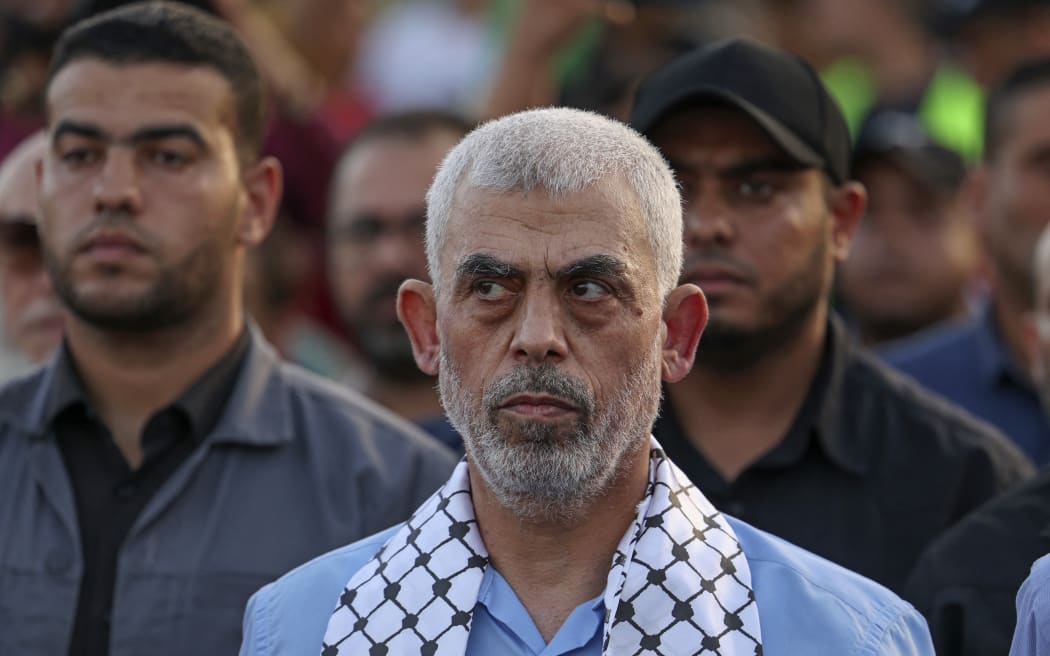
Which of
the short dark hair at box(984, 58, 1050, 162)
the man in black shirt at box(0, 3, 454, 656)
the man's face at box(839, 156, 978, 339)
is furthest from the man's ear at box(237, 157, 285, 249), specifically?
the man's face at box(839, 156, 978, 339)

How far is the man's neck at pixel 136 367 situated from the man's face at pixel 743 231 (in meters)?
1.22

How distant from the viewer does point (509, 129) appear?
3.45 meters

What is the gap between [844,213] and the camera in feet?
16.0

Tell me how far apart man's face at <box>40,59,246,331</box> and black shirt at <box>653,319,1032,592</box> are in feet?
3.94

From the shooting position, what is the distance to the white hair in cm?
338

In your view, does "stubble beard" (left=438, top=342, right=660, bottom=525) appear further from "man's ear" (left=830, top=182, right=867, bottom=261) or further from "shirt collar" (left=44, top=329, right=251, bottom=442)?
"man's ear" (left=830, top=182, right=867, bottom=261)

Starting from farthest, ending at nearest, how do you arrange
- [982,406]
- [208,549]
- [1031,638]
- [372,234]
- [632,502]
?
[372,234]
[982,406]
[208,549]
[632,502]
[1031,638]

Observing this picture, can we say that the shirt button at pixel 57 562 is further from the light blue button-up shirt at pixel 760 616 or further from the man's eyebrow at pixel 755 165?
the man's eyebrow at pixel 755 165

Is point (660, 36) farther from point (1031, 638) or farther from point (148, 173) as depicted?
point (1031, 638)

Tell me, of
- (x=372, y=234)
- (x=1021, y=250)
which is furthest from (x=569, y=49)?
(x=1021, y=250)

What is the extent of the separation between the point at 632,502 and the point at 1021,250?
9.51 ft

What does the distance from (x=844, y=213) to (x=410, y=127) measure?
91.1 inches

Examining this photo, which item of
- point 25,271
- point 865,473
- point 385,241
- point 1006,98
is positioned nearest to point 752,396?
point 865,473

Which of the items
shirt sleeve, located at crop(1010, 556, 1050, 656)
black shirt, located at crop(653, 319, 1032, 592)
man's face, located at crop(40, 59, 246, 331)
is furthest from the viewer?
man's face, located at crop(40, 59, 246, 331)
